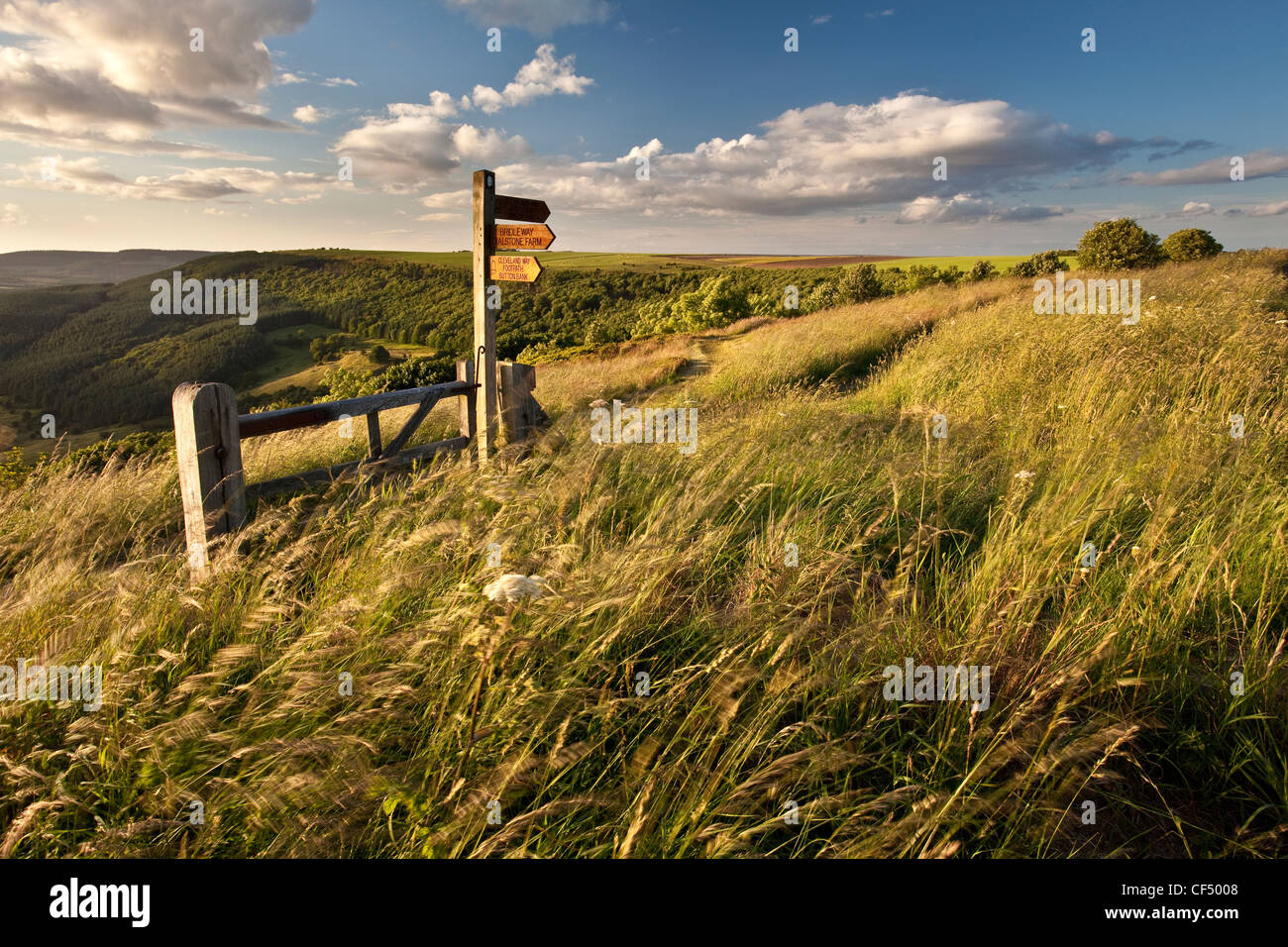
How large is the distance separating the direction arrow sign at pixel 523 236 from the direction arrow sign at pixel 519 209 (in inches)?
7.3

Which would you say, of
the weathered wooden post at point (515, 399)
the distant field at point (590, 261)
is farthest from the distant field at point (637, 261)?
the weathered wooden post at point (515, 399)

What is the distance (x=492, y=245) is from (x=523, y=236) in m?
0.41

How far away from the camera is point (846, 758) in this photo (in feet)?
6.81

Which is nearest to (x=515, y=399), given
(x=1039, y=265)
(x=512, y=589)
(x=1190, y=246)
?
(x=512, y=589)

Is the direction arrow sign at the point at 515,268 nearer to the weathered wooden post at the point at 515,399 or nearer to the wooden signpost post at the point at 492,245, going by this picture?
the wooden signpost post at the point at 492,245

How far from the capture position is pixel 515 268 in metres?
6.16

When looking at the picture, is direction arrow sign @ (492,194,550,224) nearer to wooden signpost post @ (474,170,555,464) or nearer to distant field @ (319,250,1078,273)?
wooden signpost post @ (474,170,555,464)

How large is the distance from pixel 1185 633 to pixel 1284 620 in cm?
63

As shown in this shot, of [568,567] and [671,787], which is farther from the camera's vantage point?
[568,567]

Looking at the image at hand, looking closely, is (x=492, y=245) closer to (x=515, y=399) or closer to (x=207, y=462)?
(x=515, y=399)

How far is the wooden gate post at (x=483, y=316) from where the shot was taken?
6.18m

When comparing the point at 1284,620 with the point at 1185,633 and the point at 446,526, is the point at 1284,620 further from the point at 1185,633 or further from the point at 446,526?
the point at 446,526

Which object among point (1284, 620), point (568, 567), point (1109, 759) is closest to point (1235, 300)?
point (1284, 620)

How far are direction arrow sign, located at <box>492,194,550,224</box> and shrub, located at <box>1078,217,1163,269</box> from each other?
2675cm
